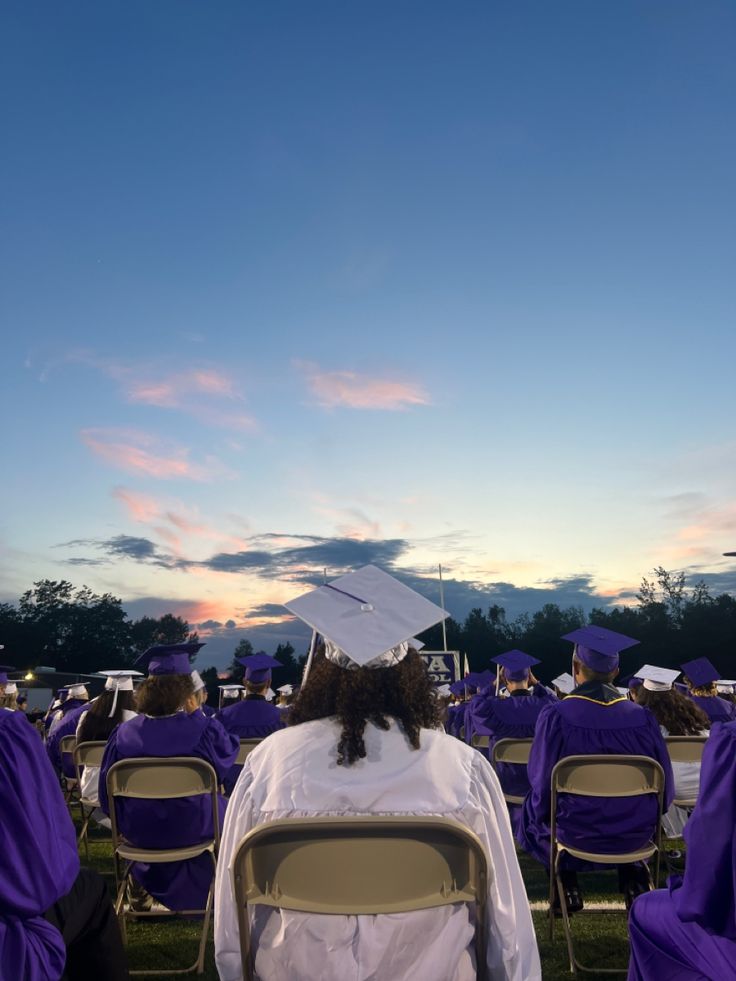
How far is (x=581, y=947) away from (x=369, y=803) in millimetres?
2772

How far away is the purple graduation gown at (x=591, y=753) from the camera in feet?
14.2

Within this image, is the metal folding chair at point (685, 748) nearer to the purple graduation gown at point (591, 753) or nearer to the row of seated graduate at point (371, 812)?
the purple graduation gown at point (591, 753)

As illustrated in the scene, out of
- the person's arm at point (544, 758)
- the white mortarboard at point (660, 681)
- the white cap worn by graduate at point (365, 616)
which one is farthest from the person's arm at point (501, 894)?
the white mortarboard at point (660, 681)

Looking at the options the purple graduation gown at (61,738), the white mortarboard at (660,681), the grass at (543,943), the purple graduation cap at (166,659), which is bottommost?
the grass at (543,943)

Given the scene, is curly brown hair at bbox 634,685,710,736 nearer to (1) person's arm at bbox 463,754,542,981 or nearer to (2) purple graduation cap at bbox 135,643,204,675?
(2) purple graduation cap at bbox 135,643,204,675

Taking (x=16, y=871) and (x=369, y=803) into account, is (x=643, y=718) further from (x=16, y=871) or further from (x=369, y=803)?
(x=16, y=871)

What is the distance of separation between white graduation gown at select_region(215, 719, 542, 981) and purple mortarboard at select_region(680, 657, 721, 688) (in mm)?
7643

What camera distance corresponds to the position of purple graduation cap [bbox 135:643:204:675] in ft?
17.4

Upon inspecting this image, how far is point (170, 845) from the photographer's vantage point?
4.39 meters

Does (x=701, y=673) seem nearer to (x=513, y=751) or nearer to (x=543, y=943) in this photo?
(x=513, y=751)

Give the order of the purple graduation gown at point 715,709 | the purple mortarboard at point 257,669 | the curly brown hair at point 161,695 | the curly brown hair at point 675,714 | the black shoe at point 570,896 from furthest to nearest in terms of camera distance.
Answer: the purple mortarboard at point 257,669 → the purple graduation gown at point 715,709 → the curly brown hair at point 675,714 → the curly brown hair at point 161,695 → the black shoe at point 570,896

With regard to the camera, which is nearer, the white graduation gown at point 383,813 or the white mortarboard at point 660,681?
the white graduation gown at point 383,813

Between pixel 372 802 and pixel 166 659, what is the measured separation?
11.3 feet

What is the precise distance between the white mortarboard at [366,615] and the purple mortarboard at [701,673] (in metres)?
7.19
